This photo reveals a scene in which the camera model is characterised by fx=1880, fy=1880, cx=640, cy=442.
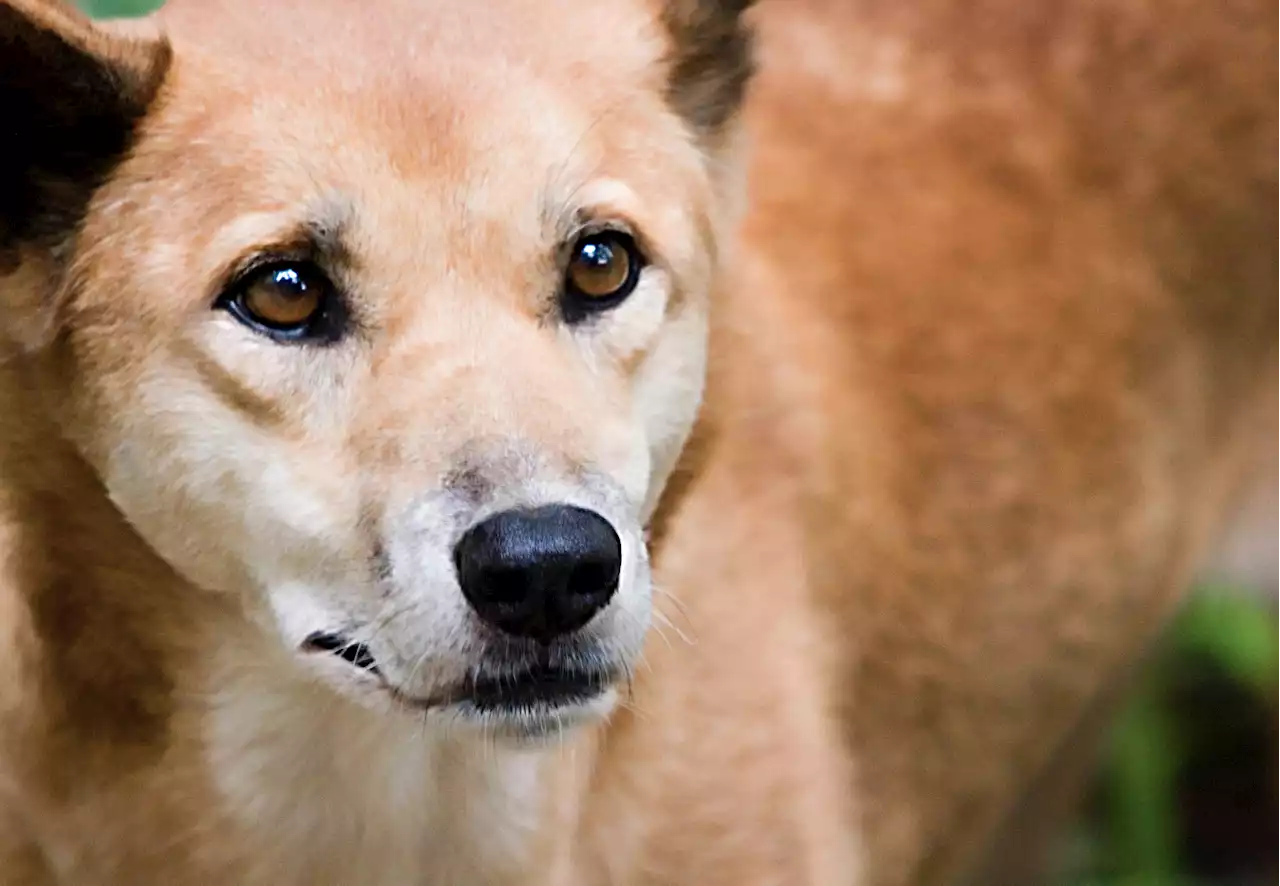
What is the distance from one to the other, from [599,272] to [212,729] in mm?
613

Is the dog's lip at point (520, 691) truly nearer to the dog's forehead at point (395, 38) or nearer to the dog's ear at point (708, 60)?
the dog's forehead at point (395, 38)

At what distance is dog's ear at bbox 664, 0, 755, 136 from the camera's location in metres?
2.08

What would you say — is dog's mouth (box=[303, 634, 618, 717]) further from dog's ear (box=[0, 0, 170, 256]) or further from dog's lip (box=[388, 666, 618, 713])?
dog's ear (box=[0, 0, 170, 256])

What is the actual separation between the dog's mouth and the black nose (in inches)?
2.3

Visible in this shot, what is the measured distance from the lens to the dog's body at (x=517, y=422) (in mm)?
1690

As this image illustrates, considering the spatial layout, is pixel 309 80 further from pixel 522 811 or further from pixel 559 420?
pixel 522 811

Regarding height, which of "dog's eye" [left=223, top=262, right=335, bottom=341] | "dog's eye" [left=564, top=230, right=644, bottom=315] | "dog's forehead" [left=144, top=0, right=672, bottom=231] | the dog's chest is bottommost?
the dog's chest

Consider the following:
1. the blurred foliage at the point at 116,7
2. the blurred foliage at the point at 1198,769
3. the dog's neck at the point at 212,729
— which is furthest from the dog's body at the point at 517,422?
the blurred foliage at the point at 1198,769

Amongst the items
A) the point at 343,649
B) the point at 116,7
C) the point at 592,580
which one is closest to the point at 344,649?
the point at 343,649

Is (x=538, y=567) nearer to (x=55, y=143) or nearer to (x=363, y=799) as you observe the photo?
(x=363, y=799)

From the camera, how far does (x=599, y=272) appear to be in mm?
1836

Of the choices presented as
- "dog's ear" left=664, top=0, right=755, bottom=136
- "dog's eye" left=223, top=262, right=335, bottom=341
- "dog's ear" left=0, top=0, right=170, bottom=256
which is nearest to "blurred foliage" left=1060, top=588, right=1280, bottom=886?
"dog's ear" left=664, top=0, right=755, bottom=136

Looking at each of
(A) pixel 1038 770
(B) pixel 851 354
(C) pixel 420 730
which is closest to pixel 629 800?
(C) pixel 420 730

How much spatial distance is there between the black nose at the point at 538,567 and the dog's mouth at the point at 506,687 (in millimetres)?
57
